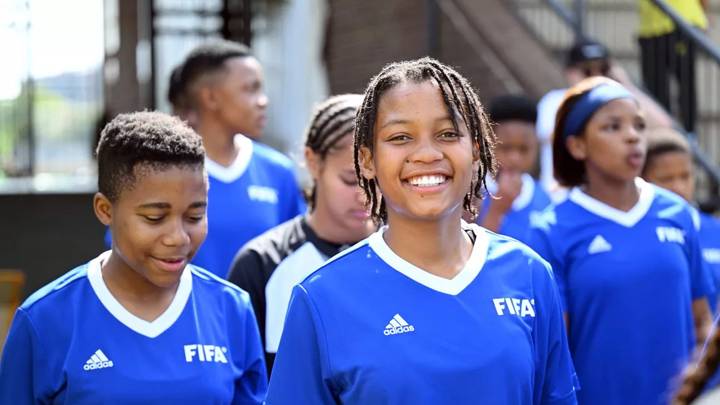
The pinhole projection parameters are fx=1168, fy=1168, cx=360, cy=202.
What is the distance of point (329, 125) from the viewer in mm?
4285

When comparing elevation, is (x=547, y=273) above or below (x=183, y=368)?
above

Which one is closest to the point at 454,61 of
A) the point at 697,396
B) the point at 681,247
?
the point at 681,247

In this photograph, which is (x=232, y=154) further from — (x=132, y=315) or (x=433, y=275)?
(x=433, y=275)

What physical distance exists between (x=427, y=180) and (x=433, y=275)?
0.24 m

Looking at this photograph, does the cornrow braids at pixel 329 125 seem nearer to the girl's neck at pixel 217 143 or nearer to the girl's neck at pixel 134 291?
the girl's neck at pixel 134 291

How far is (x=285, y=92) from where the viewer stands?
1095 centimetres

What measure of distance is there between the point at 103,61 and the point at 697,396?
376 inches

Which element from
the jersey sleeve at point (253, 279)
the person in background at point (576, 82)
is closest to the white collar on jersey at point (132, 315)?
the jersey sleeve at point (253, 279)

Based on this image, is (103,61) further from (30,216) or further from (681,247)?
(681,247)

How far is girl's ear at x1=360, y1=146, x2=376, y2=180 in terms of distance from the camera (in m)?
3.07

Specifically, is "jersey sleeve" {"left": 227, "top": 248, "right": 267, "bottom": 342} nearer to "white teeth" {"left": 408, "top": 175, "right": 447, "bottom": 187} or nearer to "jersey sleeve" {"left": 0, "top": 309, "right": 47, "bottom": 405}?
"jersey sleeve" {"left": 0, "top": 309, "right": 47, "bottom": 405}

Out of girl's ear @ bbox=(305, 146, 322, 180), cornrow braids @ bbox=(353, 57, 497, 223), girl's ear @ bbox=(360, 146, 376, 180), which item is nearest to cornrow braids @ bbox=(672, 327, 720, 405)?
cornrow braids @ bbox=(353, 57, 497, 223)

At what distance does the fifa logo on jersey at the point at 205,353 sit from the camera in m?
3.45

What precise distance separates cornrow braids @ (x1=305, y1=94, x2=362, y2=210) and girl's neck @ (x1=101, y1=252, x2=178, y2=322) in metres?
0.97
